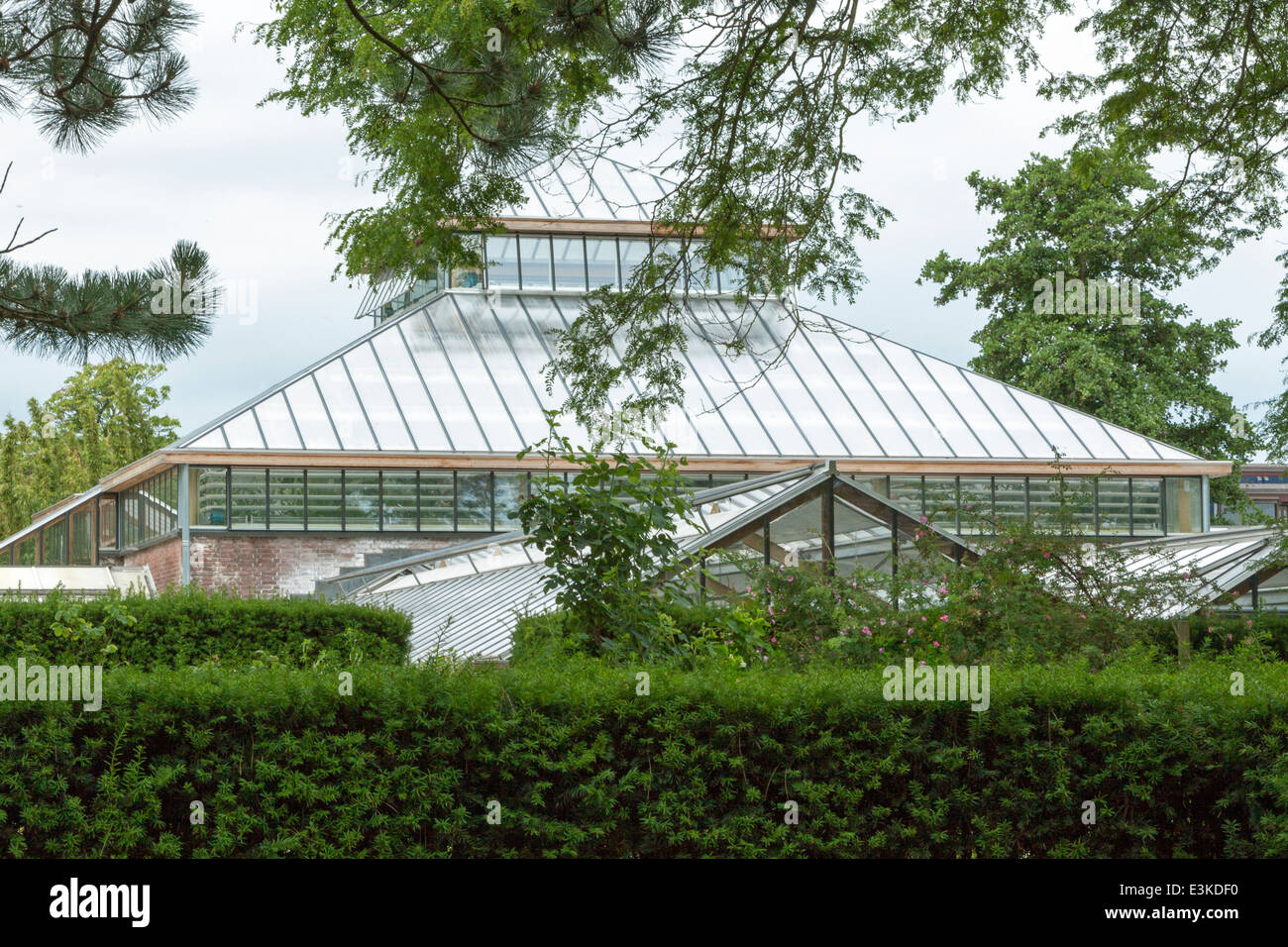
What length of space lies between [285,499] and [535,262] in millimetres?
10526

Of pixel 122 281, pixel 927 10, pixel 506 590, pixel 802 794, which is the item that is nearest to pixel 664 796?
pixel 802 794

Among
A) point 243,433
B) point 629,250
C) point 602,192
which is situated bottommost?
point 243,433

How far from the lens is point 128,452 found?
44812 mm

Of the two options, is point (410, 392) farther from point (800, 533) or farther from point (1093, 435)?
point (1093, 435)

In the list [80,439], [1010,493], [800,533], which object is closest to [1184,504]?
[1010,493]

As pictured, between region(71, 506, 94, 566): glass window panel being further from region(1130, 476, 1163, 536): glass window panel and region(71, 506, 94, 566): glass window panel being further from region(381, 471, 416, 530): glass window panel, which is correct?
region(1130, 476, 1163, 536): glass window panel

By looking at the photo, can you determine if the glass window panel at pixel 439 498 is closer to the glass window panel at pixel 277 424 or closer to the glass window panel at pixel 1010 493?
the glass window panel at pixel 277 424

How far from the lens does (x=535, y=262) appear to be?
34500 mm

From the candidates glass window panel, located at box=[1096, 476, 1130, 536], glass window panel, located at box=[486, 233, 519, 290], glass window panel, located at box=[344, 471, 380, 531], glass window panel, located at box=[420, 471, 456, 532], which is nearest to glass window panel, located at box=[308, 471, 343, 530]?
glass window panel, located at box=[344, 471, 380, 531]

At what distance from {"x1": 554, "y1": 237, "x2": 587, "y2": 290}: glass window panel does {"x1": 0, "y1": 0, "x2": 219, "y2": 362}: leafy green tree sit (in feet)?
→ 87.9

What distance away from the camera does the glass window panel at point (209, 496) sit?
2664 centimetres

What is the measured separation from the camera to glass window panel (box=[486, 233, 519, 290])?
111 feet

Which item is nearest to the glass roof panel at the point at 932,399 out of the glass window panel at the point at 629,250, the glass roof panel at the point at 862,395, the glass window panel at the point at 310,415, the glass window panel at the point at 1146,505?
the glass roof panel at the point at 862,395
